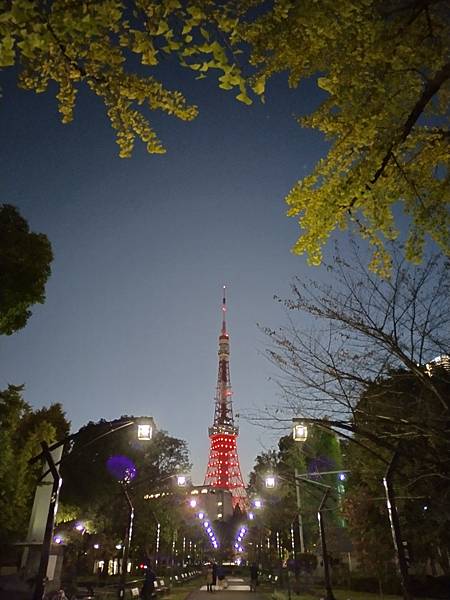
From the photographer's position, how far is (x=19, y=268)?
1214 centimetres

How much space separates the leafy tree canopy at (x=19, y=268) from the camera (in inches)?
471

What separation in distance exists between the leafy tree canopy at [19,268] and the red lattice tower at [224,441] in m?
98.9

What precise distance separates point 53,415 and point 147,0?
102ft

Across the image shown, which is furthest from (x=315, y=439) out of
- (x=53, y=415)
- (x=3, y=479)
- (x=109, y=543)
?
(x=3, y=479)

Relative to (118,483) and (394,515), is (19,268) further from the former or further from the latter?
(118,483)

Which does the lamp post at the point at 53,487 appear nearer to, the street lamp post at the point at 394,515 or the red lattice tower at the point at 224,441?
the street lamp post at the point at 394,515

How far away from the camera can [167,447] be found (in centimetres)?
3850

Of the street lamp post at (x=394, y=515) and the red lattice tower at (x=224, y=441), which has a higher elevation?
the red lattice tower at (x=224, y=441)

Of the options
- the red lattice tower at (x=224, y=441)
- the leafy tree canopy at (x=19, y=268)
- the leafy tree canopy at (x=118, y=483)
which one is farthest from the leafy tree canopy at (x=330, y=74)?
the red lattice tower at (x=224, y=441)

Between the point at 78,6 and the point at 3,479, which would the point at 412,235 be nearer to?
the point at 78,6

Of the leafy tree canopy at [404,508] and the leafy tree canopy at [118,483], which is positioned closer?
the leafy tree canopy at [404,508]

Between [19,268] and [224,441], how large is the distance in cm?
11198

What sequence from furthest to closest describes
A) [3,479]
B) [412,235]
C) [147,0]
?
[3,479]
[412,235]
[147,0]

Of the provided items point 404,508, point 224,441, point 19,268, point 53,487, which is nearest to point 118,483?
point 404,508
